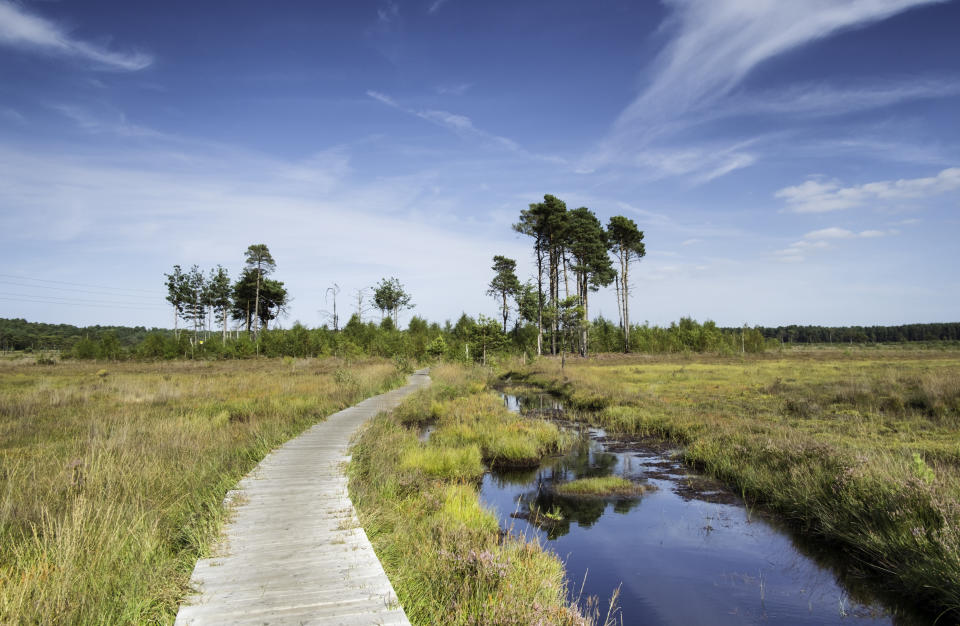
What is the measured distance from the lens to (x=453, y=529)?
21.4 feet

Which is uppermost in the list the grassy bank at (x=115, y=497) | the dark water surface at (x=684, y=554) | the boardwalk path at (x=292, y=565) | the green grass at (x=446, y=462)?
the grassy bank at (x=115, y=497)

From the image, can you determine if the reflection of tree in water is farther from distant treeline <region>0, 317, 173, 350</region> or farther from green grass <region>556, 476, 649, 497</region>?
distant treeline <region>0, 317, 173, 350</region>

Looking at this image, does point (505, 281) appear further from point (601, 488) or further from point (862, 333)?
point (862, 333)

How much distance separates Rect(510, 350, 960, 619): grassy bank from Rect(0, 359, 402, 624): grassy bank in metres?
8.52

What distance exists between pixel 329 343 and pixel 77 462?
4730cm

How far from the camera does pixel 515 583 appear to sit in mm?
5133

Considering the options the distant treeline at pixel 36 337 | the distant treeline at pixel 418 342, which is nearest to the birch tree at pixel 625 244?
the distant treeline at pixel 418 342

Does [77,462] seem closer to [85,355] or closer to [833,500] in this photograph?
[833,500]

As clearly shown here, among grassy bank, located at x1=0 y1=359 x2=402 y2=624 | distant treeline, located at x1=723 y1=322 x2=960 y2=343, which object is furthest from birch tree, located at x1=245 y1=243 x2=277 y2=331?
distant treeline, located at x1=723 y1=322 x2=960 y2=343

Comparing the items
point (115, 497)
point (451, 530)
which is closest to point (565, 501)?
point (451, 530)

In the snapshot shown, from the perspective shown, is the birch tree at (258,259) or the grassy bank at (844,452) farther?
the birch tree at (258,259)

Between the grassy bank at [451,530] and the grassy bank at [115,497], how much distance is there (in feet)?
6.81

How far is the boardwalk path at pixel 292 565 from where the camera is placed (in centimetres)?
399

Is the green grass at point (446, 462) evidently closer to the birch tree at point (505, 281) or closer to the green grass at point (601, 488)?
the green grass at point (601, 488)
